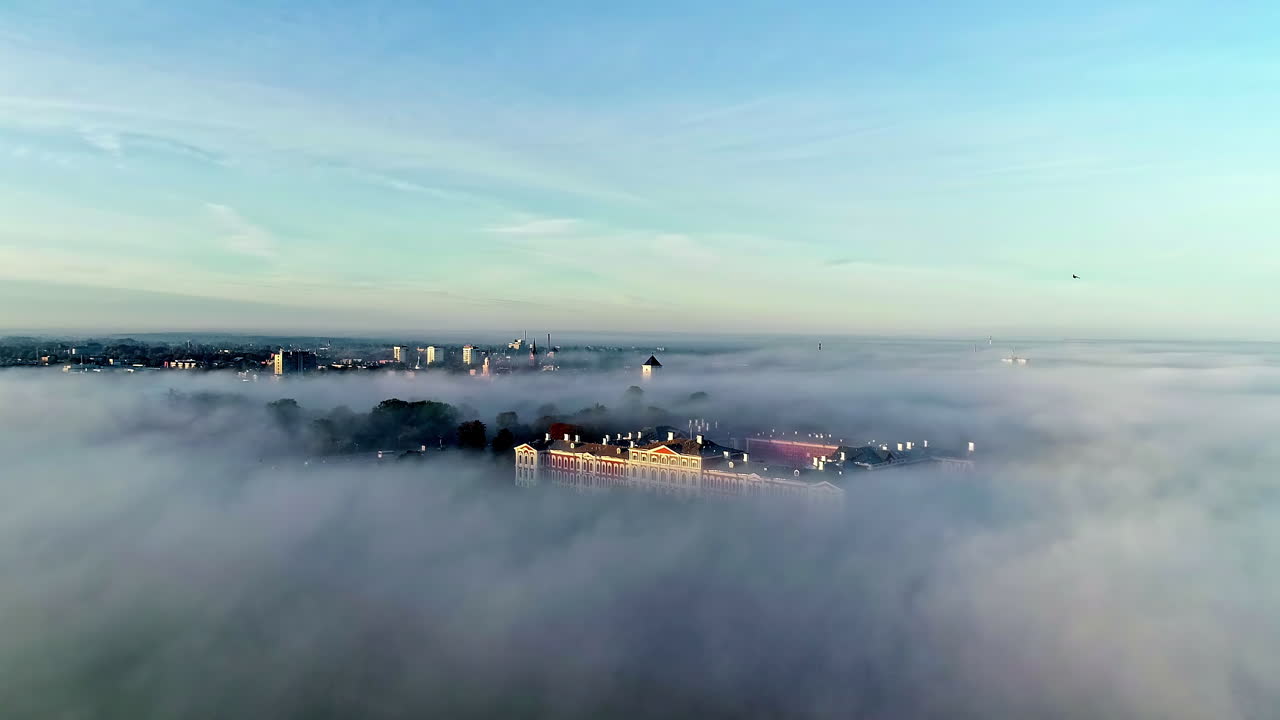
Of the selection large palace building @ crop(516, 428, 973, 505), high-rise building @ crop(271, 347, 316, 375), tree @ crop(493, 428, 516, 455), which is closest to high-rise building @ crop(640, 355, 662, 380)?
high-rise building @ crop(271, 347, 316, 375)

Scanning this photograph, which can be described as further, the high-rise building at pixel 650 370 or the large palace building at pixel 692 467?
the high-rise building at pixel 650 370

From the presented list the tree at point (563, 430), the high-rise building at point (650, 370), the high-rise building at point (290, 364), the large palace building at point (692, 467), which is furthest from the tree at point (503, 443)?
the high-rise building at point (290, 364)

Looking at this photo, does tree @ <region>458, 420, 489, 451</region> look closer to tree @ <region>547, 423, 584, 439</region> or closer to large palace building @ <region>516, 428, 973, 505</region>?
tree @ <region>547, 423, 584, 439</region>

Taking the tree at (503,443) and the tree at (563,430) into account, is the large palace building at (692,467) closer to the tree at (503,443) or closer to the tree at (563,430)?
the tree at (563,430)

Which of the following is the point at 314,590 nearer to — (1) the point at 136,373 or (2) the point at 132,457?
(2) the point at 132,457

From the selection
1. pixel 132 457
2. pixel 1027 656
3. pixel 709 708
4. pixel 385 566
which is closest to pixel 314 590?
pixel 385 566

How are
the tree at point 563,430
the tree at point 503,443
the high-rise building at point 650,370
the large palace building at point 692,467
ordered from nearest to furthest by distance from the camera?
the large palace building at point 692,467 < the tree at point 563,430 < the tree at point 503,443 < the high-rise building at point 650,370

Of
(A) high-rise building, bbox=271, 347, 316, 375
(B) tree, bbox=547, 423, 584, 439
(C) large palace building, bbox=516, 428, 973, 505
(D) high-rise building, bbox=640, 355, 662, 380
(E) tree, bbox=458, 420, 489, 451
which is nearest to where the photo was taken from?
(C) large palace building, bbox=516, 428, 973, 505
